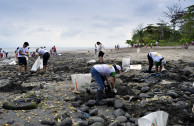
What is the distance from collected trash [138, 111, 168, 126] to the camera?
7.04 ft

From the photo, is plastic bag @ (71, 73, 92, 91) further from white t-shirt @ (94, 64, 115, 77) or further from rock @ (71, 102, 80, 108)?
rock @ (71, 102, 80, 108)

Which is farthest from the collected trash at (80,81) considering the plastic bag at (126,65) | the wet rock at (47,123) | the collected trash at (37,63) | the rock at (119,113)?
the collected trash at (37,63)

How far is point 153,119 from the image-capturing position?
2176 mm

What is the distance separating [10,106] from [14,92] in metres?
1.62

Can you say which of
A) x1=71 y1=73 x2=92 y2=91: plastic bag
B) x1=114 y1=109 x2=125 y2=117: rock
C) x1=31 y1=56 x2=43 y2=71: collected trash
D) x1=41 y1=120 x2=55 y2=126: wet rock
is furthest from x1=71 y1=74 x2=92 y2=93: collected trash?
x1=31 y1=56 x2=43 y2=71: collected trash

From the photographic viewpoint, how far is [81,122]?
10.8 feet

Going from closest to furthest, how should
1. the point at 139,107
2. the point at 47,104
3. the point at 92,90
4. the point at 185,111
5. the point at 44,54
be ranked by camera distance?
the point at 185,111 < the point at 139,107 < the point at 47,104 < the point at 92,90 < the point at 44,54

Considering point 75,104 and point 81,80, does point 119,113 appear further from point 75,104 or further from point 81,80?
point 81,80

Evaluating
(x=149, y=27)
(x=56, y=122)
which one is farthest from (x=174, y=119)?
(x=149, y=27)

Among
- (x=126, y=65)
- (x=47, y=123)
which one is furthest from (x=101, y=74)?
(x=126, y=65)

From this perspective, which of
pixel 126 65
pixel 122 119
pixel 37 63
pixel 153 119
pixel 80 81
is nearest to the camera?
pixel 153 119

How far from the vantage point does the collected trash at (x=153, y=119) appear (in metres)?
2.14

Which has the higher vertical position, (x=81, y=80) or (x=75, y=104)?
(x=81, y=80)

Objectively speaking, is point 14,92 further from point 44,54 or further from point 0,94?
point 44,54
